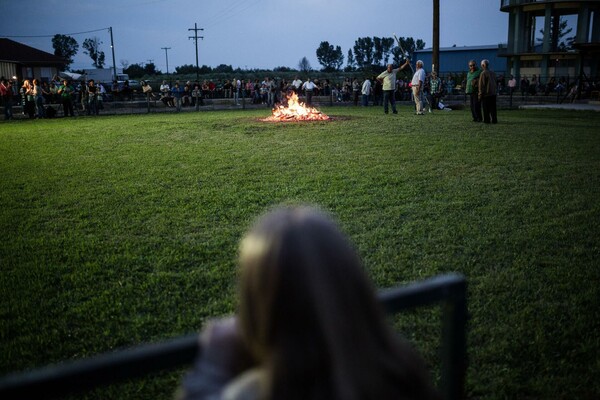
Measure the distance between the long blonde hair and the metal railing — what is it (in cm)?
26

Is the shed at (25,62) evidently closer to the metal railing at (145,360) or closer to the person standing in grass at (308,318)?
the metal railing at (145,360)

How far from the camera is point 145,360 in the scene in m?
1.14

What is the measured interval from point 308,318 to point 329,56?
147m

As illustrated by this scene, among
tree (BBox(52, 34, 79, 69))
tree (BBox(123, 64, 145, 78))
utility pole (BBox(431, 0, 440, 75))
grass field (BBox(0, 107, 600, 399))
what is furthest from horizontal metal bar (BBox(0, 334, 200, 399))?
tree (BBox(52, 34, 79, 69))

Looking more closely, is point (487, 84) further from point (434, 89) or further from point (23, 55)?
point (23, 55)

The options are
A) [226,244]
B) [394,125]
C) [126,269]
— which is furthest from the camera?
[394,125]

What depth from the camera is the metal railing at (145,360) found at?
104 centimetres

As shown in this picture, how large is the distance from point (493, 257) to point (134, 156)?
884 cm

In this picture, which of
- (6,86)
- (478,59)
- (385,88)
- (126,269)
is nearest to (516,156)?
(126,269)

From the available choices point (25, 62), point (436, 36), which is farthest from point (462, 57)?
point (25, 62)

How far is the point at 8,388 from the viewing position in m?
1.01

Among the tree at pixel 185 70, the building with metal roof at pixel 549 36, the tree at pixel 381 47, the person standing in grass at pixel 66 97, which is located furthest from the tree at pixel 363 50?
the person standing in grass at pixel 66 97

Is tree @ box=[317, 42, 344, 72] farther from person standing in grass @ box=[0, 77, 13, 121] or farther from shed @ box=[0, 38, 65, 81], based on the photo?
person standing in grass @ box=[0, 77, 13, 121]

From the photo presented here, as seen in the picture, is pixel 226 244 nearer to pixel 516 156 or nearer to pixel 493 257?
pixel 493 257
